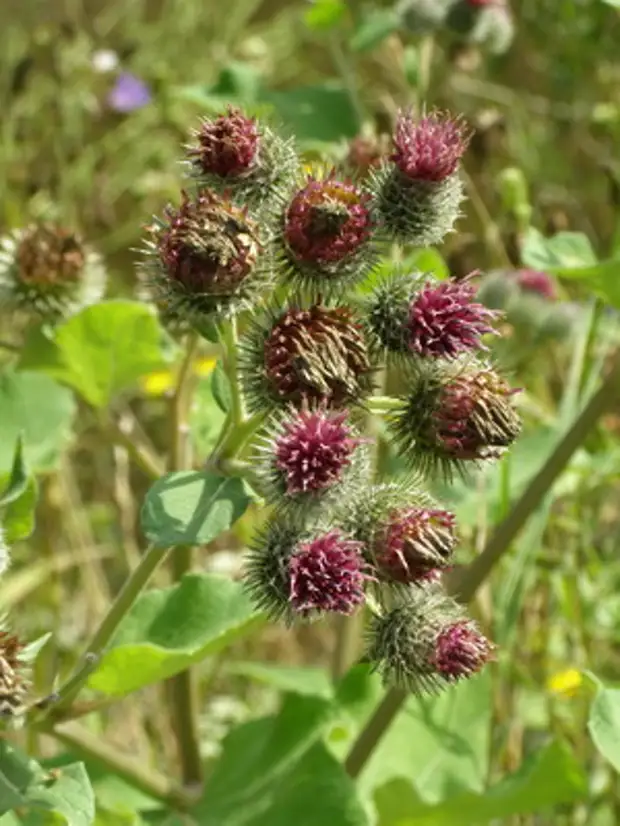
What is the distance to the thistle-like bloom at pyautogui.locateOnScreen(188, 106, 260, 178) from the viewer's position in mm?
1382

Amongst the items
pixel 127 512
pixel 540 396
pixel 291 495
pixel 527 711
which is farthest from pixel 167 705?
pixel 291 495

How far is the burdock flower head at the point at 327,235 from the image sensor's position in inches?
52.0

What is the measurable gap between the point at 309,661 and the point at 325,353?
291 centimetres

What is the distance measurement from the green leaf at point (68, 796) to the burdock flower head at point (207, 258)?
529 mm

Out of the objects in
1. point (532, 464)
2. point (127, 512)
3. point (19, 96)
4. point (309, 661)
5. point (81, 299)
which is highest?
point (19, 96)

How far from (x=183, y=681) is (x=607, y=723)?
77 centimetres

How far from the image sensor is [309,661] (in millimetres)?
4043

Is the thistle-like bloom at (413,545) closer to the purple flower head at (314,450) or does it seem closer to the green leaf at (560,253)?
the purple flower head at (314,450)

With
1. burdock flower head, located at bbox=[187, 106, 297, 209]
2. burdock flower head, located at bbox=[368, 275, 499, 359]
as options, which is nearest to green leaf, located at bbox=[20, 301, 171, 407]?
burdock flower head, located at bbox=[187, 106, 297, 209]

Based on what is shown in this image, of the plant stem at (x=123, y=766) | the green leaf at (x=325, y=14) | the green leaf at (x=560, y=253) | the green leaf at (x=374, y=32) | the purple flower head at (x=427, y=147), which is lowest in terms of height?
the plant stem at (x=123, y=766)

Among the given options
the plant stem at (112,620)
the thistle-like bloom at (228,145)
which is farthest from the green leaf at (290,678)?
the thistle-like bloom at (228,145)

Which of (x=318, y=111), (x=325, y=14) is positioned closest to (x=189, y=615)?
(x=318, y=111)

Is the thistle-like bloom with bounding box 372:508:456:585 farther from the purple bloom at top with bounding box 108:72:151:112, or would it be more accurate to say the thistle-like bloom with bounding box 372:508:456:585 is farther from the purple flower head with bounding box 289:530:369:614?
the purple bloom at top with bounding box 108:72:151:112

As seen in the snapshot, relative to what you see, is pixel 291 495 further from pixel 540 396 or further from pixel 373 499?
Answer: pixel 540 396
